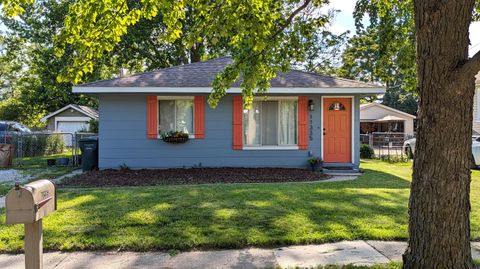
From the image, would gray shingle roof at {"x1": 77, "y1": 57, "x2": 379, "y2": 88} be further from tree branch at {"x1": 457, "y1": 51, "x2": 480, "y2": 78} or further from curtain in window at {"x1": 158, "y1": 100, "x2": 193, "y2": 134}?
tree branch at {"x1": 457, "y1": 51, "x2": 480, "y2": 78}

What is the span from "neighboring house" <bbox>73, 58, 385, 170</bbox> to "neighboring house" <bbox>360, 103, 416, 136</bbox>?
25348mm

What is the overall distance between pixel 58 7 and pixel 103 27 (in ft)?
62.7

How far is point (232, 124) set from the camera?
12180 millimetres

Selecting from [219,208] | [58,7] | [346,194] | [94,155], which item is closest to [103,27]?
[219,208]

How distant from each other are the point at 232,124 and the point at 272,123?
1.26m

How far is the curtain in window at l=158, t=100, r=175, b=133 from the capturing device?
1221cm

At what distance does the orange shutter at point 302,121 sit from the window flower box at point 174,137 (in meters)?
3.46

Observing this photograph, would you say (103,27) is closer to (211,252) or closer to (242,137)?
(211,252)

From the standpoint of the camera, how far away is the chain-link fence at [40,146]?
607 inches

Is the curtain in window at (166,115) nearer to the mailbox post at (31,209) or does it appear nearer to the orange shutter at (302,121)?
the orange shutter at (302,121)

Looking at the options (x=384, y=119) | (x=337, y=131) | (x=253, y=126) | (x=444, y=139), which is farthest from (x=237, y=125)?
(x=384, y=119)

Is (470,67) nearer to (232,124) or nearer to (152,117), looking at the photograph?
(232,124)

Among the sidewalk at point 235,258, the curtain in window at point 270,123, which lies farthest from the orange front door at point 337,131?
the sidewalk at point 235,258

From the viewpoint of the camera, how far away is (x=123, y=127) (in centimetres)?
1205
